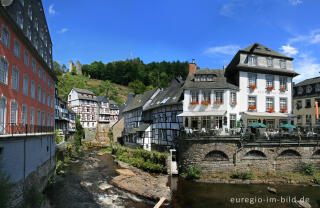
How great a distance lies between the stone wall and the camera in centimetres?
2161

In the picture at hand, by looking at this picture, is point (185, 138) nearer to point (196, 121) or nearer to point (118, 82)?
point (196, 121)

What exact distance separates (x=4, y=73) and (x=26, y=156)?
5.11 m

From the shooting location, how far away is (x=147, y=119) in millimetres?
37375

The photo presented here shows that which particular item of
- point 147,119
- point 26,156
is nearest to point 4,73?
point 26,156

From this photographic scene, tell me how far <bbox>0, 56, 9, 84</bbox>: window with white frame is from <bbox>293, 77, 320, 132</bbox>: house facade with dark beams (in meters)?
36.0

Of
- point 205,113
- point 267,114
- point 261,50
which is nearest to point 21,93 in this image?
point 205,113

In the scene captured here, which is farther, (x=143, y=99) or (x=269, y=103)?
(x=143, y=99)

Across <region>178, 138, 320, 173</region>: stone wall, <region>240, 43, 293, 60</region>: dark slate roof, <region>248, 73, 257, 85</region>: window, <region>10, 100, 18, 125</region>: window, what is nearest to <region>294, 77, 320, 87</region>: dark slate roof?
<region>240, 43, 293, 60</region>: dark slate roof

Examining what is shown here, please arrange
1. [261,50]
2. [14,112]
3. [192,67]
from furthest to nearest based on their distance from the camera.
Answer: [192,67], [261,50], [14,112]

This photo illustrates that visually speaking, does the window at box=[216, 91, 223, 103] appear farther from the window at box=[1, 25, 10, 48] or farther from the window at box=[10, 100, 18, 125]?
the window at box=[1, 25, 10, 48]

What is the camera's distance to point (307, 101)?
112ft

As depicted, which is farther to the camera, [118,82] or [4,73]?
[118,82]

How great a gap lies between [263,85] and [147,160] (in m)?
17.0

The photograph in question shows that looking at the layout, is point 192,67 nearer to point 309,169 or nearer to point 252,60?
point 252,60
